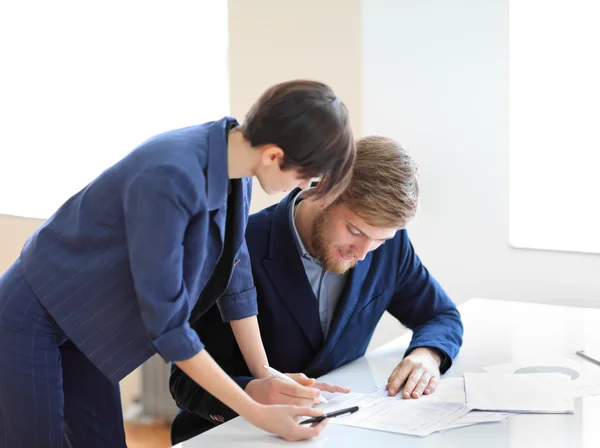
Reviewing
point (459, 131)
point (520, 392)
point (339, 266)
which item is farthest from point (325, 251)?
point (459, 131)

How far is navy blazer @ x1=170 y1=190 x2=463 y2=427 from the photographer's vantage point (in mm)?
1900

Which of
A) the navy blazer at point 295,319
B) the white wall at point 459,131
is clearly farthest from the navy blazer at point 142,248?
the white wall at point 459,131

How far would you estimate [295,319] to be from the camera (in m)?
1.95

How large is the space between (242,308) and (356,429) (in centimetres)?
38

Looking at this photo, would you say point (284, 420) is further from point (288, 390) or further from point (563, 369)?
point (563, 369)

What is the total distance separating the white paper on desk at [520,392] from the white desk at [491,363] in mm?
33

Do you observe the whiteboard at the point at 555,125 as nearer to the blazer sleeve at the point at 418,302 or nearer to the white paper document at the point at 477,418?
the blazer sleeve at the point at 418,302

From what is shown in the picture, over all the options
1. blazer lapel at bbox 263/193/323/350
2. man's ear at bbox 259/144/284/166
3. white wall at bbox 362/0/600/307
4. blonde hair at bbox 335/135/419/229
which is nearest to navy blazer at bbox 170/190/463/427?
blazer lapel at bbox 263/193/323/350

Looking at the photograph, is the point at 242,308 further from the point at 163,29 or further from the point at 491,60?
the point at 163,29

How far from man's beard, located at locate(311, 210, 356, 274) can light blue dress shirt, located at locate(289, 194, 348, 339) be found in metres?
0.04

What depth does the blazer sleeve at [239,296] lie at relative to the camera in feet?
5.65

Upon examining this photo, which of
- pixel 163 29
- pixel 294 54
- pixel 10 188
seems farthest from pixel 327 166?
pixel 10 188

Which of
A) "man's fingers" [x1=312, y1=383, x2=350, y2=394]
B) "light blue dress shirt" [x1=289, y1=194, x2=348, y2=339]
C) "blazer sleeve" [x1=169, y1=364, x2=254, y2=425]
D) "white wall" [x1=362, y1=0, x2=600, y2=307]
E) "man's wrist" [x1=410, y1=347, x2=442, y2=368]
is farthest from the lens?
"white wall" [x1=362, y1=0, x2=600, y2=307]

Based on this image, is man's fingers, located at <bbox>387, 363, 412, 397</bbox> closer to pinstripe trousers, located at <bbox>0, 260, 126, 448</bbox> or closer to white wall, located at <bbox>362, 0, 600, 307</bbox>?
pinstripe trousers, located at <bbox>0, 260, 126, 448</bbox>
